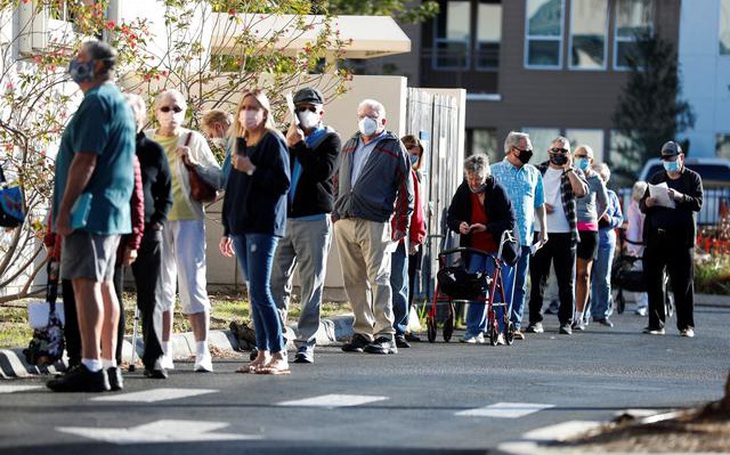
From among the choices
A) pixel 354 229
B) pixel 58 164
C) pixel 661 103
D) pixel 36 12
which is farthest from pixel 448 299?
pixel 661 103

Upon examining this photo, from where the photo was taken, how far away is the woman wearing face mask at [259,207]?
13.0 m

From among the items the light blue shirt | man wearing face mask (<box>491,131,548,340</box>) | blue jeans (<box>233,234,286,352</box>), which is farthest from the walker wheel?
blue jeans (<box>233,234,286,352</box>)

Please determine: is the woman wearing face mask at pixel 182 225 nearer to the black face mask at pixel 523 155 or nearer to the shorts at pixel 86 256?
the shorts at pixel 86 256

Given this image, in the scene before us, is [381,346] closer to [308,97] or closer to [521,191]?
[308,97]

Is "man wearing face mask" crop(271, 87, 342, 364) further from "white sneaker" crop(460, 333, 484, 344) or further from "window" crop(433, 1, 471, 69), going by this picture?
"window" crop(433, 1, 471, 69)

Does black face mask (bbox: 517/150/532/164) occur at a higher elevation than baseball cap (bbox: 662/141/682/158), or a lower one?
lower

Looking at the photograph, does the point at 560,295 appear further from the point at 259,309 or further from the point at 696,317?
the point at 259,309

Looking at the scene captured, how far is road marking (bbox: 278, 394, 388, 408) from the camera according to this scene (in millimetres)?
11180

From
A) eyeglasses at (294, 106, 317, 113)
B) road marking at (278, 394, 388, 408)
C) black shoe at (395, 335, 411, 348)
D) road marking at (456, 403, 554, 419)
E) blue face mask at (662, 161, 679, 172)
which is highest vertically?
eyeglasses at (294, 106, 317, 113)

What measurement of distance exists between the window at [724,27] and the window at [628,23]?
1.89 metres

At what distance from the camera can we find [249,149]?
13.2m

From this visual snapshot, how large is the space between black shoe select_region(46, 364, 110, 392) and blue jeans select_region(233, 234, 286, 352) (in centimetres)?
177

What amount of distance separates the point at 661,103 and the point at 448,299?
30681 mm

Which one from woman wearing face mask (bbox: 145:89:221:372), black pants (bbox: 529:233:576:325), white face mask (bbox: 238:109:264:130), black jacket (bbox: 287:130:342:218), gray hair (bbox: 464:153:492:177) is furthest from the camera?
black pants (bbox: 529:233:576:325)
